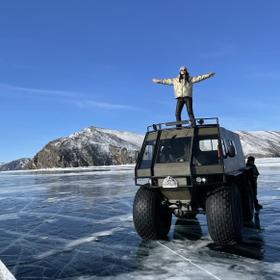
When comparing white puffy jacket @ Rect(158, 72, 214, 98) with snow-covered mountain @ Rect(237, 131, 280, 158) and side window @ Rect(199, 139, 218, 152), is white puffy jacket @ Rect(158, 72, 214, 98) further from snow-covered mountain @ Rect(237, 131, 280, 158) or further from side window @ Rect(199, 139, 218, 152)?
snow-covered mountain @ Rect(237, 131, 280, 158)

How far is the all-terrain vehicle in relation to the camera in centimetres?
766

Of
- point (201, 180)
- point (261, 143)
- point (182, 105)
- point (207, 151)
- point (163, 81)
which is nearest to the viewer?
point (201, 180)

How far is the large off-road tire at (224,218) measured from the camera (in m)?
7.54

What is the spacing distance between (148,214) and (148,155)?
1.27m

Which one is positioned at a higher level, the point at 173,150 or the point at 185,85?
the point at 185,85

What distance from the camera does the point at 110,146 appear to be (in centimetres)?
11744

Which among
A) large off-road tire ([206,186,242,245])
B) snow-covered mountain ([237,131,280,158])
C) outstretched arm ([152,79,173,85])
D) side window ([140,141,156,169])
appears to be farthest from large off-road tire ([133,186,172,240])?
snow-covered mountain ([237,131,280,158])

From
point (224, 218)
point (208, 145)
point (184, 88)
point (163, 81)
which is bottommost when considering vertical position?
point (224, 218)

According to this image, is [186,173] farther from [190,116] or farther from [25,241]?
[25,241]

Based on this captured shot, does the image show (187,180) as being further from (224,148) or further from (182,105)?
(182,105)

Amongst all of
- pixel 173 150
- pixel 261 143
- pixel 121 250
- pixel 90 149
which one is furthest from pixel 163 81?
pixel 261 143

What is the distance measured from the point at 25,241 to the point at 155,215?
2.94 meters

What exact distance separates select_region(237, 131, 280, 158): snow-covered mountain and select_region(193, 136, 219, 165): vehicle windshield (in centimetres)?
9530

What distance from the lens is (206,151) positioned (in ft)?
27.8
